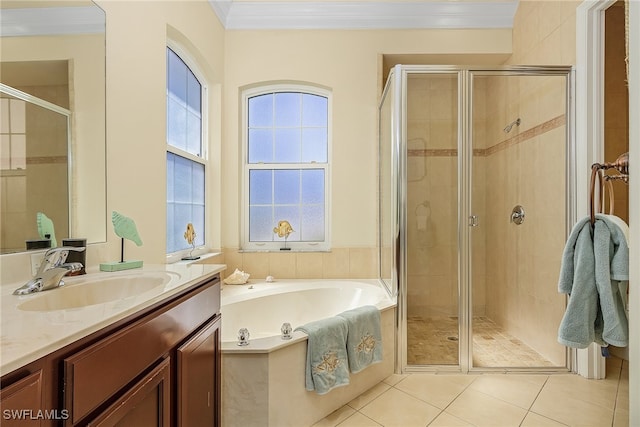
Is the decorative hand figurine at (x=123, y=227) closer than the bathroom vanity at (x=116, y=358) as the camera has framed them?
No

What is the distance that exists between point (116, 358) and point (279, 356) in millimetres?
880

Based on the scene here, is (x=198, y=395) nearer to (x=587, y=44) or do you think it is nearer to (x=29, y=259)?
(x=29, y=259)

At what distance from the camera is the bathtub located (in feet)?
4.81

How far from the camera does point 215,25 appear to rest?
8.59 feet

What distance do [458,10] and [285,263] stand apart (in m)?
2.70

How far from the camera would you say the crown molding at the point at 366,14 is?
274 centimetres

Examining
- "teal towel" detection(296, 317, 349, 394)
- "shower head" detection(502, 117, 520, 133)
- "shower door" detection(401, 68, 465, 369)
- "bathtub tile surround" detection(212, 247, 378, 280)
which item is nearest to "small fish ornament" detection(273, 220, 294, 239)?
"bathtub tile surround" detection(212, 247, 378, 280)

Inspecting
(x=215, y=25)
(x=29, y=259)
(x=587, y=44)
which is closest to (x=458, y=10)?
(x=587, y=44)

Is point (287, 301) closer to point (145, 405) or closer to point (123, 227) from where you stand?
point (123, 227)

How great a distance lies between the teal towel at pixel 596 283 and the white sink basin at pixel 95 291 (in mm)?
1507

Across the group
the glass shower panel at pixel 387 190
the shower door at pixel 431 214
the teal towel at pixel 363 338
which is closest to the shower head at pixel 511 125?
the shower door at pixel 431 214

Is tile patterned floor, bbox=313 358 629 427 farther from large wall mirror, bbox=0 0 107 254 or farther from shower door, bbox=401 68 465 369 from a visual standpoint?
large wall mirror, bbox=0 0 107 254

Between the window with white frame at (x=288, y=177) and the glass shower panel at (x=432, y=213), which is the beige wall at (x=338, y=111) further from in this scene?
the glass shower panel at (x=432, y=213)

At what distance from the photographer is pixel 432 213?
2225 mm
